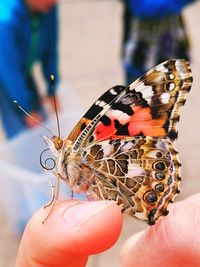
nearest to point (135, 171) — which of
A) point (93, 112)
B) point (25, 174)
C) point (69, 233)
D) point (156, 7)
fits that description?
point (93, 112)

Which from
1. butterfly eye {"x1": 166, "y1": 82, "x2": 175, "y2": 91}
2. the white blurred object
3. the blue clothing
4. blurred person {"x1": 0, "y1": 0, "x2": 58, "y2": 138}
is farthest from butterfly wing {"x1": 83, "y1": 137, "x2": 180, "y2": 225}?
the blue clothing

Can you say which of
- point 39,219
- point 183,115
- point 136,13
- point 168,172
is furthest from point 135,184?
point 183,115

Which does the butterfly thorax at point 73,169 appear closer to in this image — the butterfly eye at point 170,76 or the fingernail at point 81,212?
the fingernail at point 81,212

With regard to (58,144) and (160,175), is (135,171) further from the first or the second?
(58,144)

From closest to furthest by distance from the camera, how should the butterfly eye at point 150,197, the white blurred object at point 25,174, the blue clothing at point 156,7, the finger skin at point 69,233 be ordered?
the finger skin at point 69,233
the butterfly eye at point 150,197
the white blurred object at point 25,174
the blue clothing at point 156,7

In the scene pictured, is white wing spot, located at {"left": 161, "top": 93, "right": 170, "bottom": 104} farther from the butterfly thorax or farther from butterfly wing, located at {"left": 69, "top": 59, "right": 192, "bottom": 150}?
the butterfly thorax

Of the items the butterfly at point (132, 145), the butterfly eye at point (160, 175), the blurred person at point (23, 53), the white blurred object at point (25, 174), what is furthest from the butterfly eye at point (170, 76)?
the blurred person at point (23, 53)
